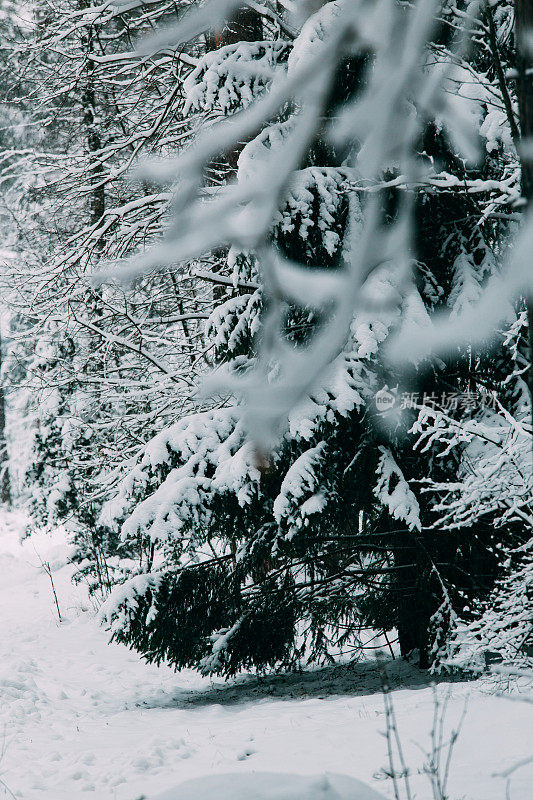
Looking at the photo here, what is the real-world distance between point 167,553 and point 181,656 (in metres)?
0.97

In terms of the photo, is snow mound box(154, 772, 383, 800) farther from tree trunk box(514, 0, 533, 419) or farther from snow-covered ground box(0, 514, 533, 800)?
tree trunk box(514, 0, 533, 419)

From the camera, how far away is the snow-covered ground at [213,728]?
3.88 m

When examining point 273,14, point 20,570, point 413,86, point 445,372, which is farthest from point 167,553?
point 20,570

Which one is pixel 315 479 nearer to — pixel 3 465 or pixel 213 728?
pixel 213 728

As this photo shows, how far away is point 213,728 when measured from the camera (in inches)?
201

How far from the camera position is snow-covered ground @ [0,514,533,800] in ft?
12.7

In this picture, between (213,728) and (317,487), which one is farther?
(317,487)

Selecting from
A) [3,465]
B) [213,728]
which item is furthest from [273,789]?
[3,465]

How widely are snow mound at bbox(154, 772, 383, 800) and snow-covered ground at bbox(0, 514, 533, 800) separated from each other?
1.31 feet

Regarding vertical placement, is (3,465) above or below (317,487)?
above

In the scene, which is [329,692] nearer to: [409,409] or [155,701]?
[155,701]

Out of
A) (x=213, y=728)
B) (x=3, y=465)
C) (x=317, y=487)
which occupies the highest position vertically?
(x=3, y=465)

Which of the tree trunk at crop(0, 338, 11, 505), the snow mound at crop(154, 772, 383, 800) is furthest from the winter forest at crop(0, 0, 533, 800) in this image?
the tree trunk at crop(0, 338, 11, 505)

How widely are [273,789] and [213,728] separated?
2.33 m
